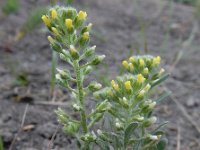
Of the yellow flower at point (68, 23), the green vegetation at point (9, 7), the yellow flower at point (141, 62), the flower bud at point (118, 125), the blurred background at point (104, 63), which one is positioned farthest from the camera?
the green vegetation at point (9, 7)

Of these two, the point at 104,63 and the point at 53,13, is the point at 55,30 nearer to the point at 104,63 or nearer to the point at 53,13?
the point at 53,13

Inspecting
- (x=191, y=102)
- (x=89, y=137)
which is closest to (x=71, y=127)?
(x=89, y=137)

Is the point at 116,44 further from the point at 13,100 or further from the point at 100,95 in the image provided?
the point at 100,95

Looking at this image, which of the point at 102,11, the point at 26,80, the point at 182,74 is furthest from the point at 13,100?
the point at 102,11

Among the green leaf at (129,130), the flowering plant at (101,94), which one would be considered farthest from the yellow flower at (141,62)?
the green leaf at (129,130)

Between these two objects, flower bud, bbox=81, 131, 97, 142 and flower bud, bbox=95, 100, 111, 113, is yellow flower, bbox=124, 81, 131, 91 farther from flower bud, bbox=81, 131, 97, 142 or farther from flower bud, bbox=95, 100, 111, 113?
flower bud, bbox=81, 131, 97, 142

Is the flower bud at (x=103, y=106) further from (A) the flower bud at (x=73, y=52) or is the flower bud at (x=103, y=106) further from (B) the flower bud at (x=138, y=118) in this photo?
(A) the flower bud at (x=73, y=52)
